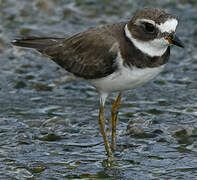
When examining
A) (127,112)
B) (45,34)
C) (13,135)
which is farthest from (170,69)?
(13,135)

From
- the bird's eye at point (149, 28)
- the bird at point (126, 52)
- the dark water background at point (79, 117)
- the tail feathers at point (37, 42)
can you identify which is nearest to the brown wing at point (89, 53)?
the bird at point (126, 52)

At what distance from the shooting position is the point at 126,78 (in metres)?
6.46

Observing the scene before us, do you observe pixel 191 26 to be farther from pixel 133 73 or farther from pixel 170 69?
pixel 133 73

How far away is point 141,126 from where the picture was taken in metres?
7.52

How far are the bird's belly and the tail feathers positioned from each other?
50.9 inches

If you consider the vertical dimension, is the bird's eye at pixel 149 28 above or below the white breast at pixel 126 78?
above

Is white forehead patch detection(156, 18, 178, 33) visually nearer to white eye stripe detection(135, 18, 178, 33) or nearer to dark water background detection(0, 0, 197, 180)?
white eye stripe detection(135, 18, 178, 33)

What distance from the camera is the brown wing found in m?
6.64

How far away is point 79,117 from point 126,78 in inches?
64.4

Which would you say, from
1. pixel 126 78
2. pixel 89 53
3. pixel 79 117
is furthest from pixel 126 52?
pixel 79 117

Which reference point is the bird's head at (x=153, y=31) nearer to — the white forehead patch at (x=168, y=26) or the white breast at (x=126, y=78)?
the white forehead patch at (x=168, y=26)

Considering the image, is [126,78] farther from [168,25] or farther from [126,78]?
[168,25]

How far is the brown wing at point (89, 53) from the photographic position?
664 cm

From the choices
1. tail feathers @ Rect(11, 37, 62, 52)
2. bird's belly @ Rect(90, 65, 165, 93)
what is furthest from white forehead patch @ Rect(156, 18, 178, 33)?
tail feathers @ Rect(11, 37, 62, 52)
